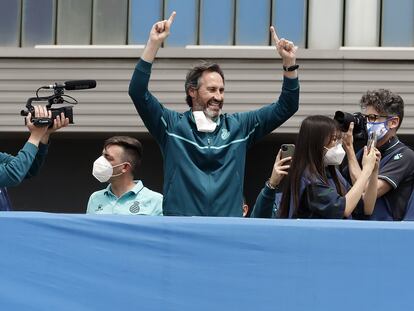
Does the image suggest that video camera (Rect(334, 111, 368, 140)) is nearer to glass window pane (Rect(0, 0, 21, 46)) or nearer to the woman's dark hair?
the woman's dark hair

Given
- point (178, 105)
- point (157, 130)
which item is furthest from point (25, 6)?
point (157, 130)

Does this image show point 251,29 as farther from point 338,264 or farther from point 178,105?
point 338,264

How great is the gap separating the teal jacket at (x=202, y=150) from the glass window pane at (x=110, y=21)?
13.1ft

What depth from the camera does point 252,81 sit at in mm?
9086

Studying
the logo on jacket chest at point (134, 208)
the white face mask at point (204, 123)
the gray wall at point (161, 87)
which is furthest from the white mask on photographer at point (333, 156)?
the gray wall at point (161, 87)

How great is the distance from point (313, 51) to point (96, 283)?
16.4ft

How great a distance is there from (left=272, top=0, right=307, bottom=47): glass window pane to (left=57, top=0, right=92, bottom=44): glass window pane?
171 centimetres

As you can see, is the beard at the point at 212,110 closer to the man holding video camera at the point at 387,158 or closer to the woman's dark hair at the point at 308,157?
the woman's dark hair at the point at 308,157

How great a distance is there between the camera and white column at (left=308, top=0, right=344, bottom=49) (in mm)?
9070

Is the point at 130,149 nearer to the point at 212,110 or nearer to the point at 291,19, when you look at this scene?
the point at 212,110

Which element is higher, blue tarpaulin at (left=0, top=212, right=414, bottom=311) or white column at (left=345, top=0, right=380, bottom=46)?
white column at (left=345, top=0, right=380, bottom=46)

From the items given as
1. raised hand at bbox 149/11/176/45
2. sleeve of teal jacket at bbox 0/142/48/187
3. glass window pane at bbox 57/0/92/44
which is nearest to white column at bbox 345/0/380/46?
glass window pane at bbox 57/0/92/44

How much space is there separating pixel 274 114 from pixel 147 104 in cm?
68

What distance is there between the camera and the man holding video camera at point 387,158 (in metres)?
5.64
